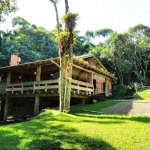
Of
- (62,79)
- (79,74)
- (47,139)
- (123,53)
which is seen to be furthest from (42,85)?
(123,53)

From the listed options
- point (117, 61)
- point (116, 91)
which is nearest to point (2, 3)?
point (116, 91)

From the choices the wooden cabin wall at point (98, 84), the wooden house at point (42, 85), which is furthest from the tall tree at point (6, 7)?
the wooden cabin wall at point (98, 84)

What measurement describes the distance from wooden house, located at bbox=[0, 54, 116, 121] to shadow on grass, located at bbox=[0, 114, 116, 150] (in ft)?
23.2

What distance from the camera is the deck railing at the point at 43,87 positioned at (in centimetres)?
1916

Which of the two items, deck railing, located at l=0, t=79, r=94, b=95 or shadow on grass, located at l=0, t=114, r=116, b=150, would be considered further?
deck railing, located at l=0, t=79, r=94, b=95

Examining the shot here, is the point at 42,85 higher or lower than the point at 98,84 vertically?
lower

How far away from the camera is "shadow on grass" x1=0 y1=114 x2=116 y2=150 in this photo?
801cm

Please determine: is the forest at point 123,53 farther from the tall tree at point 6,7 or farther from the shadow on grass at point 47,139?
the shadow on grass at point 47,139

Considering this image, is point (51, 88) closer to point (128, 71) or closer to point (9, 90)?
point (9, 90)

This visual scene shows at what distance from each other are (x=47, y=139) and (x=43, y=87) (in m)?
10.9

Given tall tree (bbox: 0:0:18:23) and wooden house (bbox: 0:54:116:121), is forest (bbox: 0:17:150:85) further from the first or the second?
tall tree (bbox: 0:0:18:23)

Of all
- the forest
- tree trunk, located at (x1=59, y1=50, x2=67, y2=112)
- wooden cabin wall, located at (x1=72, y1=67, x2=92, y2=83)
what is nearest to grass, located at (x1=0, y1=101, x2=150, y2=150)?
tree trunk, located at (x1=59, y1=50, x2=67, y2=112)

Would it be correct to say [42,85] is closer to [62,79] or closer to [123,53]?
[62,79]

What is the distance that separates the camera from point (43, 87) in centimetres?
1950
